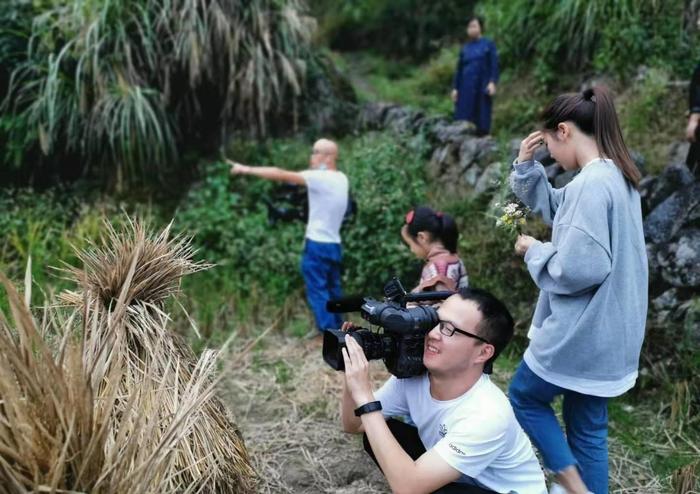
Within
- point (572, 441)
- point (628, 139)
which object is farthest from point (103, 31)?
point (572, 441)

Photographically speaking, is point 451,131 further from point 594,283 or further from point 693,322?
point 594,283

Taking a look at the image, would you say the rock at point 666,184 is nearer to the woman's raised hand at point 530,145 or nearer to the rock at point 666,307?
the rock at point 666,307

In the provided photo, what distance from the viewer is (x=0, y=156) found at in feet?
20.6

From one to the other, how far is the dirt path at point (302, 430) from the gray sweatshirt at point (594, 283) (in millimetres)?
911

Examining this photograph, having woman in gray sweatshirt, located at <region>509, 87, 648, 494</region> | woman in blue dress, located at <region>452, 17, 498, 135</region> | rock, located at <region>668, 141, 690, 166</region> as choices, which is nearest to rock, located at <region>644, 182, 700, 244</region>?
rock, located at <region>668, 141, 690, 166</region>

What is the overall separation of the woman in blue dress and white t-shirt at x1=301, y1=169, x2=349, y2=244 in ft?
7.89

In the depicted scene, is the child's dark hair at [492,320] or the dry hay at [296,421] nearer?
the child's dark hair at [492,320]

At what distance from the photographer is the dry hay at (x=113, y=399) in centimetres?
148

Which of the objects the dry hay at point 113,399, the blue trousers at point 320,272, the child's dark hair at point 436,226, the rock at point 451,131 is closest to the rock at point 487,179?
the rock at point 451,131

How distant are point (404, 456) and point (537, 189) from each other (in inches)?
43.3

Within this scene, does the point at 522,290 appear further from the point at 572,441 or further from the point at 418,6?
the point at 418,6

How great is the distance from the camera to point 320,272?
4.34 meters

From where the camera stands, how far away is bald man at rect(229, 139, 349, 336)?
4199 mm

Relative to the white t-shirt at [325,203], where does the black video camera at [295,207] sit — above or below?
below
